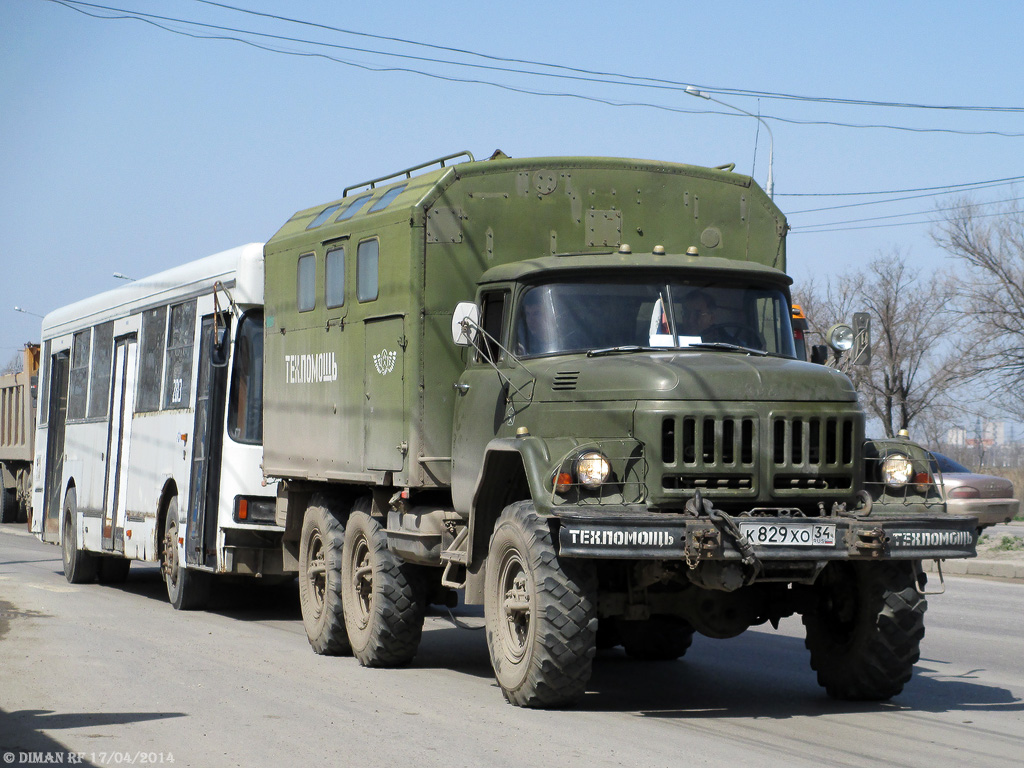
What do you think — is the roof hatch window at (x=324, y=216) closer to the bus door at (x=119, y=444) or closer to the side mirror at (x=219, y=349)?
the side mirror at (x=219, y=349)

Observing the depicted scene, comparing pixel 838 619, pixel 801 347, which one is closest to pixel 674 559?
pixel 838 619

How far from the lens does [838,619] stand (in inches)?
355

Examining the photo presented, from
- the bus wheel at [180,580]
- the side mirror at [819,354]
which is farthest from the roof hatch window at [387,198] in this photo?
the bus wheel at [180,580]

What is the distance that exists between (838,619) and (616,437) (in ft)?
6.56

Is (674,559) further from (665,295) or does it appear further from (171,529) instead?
(171,529)

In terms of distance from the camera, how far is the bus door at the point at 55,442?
20312mm

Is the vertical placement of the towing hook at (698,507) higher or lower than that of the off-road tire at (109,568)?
higher

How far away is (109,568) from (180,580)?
430 centimetres

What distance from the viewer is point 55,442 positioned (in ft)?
68.6

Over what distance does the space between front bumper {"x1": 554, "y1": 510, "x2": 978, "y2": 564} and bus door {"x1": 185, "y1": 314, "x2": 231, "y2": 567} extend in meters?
7.30

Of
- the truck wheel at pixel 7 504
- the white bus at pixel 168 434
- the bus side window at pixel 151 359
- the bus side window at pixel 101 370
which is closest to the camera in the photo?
the white bus at pixel 168 434

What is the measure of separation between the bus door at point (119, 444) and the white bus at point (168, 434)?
1.0 inches

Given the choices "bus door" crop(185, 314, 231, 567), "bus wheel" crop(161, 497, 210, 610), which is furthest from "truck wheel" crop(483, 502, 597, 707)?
"bus wheel" crop(161, 497, 210, 610)

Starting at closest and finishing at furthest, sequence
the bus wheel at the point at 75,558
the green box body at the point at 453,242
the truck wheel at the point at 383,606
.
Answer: the green box body at the point at 453,242 → the truck wheel at the point at 383,606 → the bus wheel at the point at 75,558
